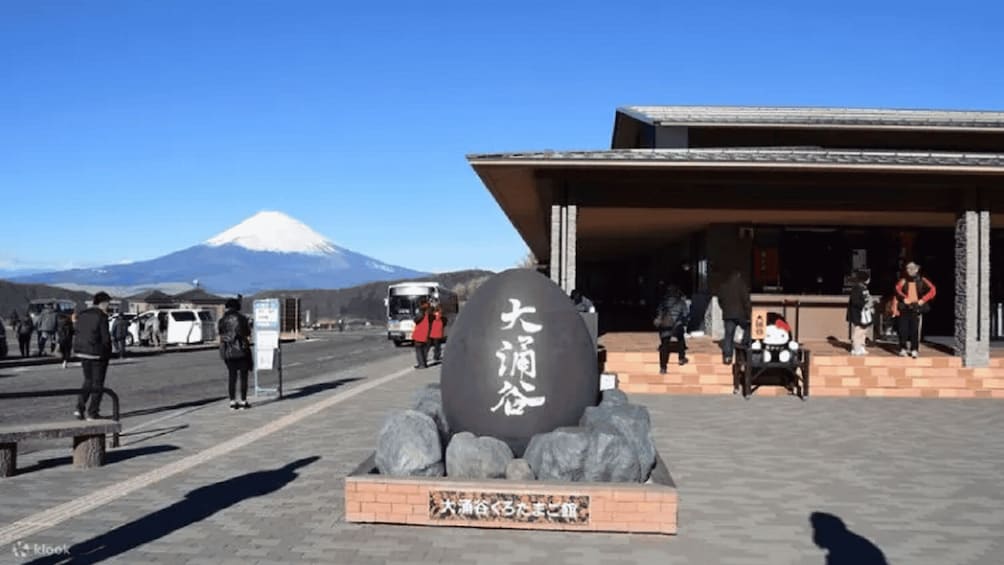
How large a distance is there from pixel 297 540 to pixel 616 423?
3.00 meters

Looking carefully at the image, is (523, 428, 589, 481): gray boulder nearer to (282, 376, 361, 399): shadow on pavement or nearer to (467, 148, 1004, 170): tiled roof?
(467, 148, 1004, 170): tiled roof

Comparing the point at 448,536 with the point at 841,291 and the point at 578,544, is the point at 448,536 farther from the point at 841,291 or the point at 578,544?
the point at 841,291

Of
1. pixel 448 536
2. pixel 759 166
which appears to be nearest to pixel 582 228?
pixel 759 166

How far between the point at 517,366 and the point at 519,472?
3.34 feet

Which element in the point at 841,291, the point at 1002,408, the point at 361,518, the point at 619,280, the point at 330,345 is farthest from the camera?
the point at 619,280

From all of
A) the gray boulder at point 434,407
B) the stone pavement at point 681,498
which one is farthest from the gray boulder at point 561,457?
the gray boulder at point 434,407

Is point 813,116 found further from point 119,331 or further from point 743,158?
point 119,331

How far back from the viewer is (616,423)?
312 inches

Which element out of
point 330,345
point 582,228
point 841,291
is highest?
point 582,228

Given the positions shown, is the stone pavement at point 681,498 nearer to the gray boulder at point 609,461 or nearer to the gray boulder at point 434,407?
the gray boulder at point 609,461

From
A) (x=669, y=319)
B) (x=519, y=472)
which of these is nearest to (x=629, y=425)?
(x=519, y=472)

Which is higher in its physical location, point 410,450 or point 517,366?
point 517,366

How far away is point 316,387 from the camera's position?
18906 mm

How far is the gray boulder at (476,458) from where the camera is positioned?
719cm
